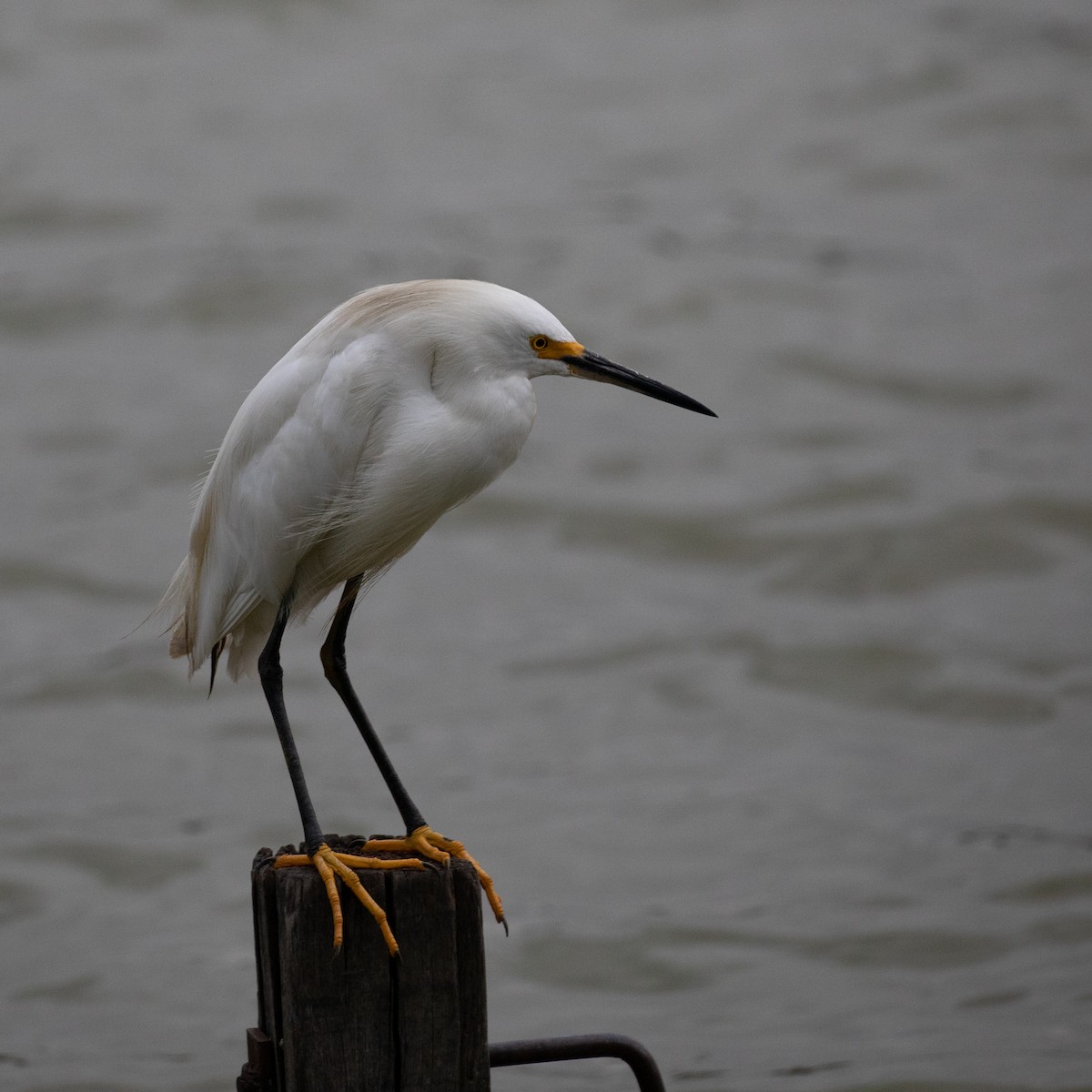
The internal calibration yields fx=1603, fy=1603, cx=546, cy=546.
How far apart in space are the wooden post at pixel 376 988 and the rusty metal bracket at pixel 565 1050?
7.9 inches

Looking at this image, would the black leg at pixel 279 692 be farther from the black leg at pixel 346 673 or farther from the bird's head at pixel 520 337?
the bird's head at pixel 520 337

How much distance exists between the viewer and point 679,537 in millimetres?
11531

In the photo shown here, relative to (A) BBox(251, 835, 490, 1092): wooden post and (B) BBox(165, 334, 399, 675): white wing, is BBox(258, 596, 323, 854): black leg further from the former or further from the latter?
(A) BBox(251, 835, 490, 1092): wooden post

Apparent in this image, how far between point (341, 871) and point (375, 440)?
0.87m

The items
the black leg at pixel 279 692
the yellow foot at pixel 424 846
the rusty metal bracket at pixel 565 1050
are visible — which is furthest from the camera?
the black leg at pixel 279 692

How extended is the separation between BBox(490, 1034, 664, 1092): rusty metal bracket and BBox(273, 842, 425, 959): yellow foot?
1.21 feet

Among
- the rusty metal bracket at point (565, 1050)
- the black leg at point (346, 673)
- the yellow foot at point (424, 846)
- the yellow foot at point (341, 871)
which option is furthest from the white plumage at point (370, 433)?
the rusty metal bracket at point (565, 1050)

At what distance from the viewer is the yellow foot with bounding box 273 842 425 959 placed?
259cm

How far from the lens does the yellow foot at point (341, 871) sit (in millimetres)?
2588

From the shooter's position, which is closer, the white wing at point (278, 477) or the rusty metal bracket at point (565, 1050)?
the rusty metal bracket at point (565, 1050)

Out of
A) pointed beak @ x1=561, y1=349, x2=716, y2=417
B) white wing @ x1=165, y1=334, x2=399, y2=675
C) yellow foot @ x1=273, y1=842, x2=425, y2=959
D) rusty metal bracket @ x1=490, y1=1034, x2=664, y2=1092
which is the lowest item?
rusty metal bracket @ x1=490, y1=1034, x2=664, y2=1092

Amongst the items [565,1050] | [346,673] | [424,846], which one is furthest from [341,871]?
[346,673]

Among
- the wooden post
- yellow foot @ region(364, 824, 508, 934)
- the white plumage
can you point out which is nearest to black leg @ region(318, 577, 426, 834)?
the white plumage

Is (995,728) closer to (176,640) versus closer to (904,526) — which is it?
(904,526)
